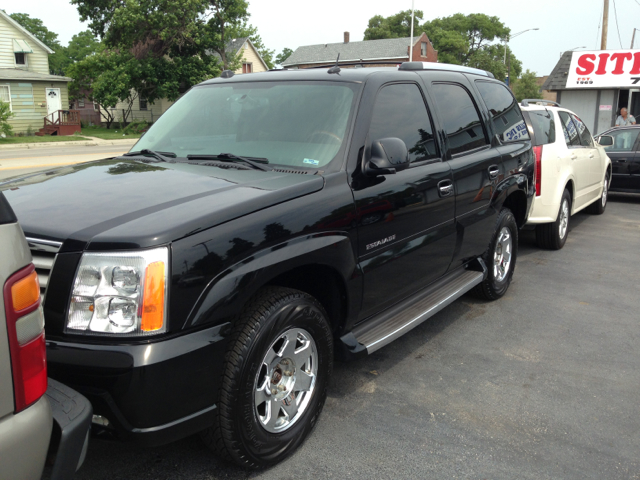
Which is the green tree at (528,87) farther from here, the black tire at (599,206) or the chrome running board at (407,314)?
the chrome running board at (407,314)

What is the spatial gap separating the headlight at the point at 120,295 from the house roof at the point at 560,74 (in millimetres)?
25115

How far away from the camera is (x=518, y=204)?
19.8 feet

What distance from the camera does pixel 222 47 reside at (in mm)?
39438

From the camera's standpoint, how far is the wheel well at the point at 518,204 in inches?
228

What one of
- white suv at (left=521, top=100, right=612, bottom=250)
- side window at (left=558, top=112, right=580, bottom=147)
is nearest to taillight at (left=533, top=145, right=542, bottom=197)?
white suv at (left=521, top=100, right=612, bottom=250)

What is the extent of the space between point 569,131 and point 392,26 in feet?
289

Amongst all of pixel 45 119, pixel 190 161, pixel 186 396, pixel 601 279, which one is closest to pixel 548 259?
pixel 601 279

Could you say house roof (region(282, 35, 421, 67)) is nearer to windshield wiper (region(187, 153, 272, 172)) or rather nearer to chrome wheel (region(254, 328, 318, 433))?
windshield wiper (region(187, 153, 272, 172))

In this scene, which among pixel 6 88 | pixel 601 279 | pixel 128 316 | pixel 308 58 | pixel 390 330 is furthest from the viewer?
pixel 308 58

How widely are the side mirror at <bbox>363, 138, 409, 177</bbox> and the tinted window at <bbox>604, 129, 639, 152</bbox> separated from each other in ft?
32.7

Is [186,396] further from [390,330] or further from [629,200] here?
[629,200]

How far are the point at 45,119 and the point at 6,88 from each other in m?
2.51

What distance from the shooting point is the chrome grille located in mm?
2426

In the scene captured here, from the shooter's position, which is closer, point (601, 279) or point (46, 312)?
point (46, 312)
